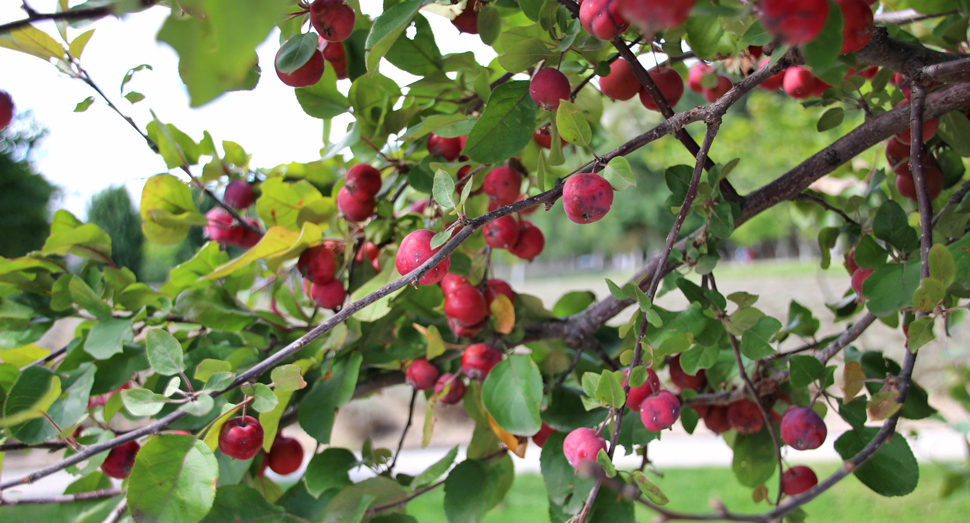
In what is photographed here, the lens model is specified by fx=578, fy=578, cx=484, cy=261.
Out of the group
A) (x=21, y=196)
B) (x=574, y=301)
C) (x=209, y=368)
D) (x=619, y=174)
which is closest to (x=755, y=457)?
(x=574, y=301)

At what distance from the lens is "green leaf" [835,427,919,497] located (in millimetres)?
565

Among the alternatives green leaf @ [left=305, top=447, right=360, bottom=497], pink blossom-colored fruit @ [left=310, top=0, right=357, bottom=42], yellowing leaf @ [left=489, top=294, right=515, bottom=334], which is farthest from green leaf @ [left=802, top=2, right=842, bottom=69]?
green leaf @ [left=305, top=447, right=360, bottom=497]

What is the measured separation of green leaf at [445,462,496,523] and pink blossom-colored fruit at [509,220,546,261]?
261mm

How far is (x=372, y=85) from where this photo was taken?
643mm

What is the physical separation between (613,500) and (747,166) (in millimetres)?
7997

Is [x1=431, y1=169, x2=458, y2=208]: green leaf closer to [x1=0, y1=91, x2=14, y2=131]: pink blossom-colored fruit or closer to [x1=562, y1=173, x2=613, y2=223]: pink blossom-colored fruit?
[x1=562, y1=173, x2=613, y2=223]: pink blossom-colored fruit

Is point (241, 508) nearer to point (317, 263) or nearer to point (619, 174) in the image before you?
point (317, 263)

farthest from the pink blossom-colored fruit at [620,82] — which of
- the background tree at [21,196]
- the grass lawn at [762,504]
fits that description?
the background tree at [21,196]

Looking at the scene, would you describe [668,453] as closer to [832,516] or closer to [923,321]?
[832,516]

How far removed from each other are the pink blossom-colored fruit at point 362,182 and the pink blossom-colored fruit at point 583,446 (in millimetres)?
368

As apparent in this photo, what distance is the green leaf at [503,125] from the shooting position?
1.61ft

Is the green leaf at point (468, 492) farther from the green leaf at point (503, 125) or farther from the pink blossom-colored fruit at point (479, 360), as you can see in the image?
the green leaf at point (503, 125)

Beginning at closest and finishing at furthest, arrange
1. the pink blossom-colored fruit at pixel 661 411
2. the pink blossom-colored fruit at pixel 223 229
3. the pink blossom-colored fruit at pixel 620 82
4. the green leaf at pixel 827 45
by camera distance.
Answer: the green leaf at pixel 827 45, the pink blossom-colored fruit at pixel 661 411, the pink blossom-colored fruit at pixel 620 82, the pink blossom-colored fruit at pixel 223 229

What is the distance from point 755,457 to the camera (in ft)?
2.35
